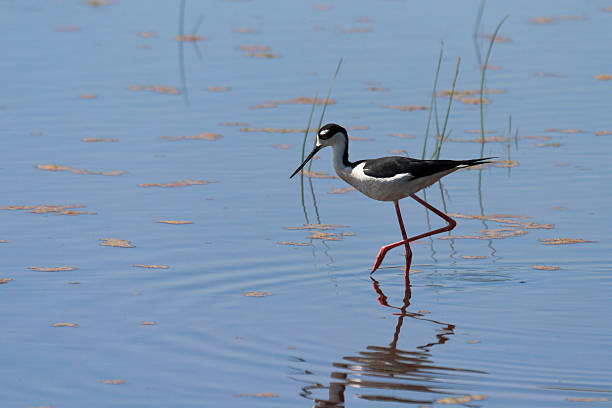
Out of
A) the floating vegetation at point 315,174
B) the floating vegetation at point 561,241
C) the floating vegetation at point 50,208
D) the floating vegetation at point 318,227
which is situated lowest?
the floating vegetation at point 50,208

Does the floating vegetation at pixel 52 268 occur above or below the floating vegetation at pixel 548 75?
below

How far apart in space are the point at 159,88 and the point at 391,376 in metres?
8.28

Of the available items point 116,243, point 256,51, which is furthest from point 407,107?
point 116,243

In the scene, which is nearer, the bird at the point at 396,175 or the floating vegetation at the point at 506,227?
the bird at the point at 396,175

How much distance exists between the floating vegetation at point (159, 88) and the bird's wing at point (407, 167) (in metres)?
5.95

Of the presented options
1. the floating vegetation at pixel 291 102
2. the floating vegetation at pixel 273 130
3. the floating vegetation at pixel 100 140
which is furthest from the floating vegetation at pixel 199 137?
the floating vegetation at pixel 291 102

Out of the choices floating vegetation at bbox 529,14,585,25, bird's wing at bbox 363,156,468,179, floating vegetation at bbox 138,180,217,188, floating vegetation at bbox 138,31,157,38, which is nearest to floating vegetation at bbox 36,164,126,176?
floating vegetation at bbox 138,180,217,188

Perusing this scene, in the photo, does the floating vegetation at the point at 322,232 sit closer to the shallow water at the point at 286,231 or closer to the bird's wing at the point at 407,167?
the shallow water at the point at 286,231

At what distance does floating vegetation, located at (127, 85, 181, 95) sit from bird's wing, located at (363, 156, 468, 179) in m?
5.95

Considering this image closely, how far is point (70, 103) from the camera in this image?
12.9 m

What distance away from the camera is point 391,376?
6.04 metres

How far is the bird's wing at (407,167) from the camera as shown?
7.90m

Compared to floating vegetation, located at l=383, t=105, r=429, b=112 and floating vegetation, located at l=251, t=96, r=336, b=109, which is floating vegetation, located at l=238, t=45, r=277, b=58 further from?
floating vegetation, located at l=383, t=105, r=429, b=112

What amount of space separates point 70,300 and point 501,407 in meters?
3.03
